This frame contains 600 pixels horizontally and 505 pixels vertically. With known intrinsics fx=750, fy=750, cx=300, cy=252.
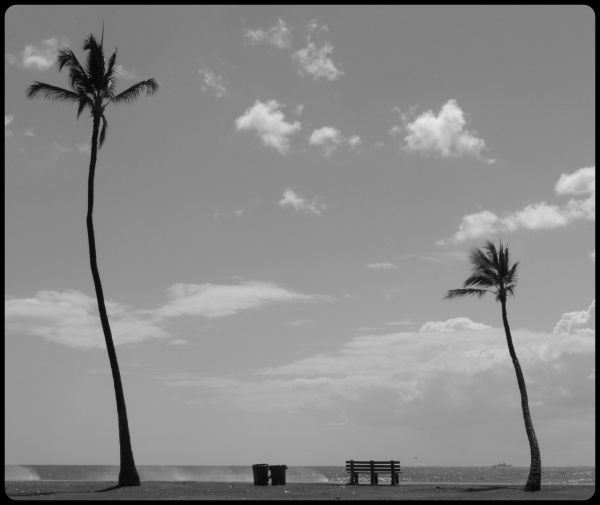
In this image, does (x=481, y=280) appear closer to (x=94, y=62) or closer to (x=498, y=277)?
(x=498, y=277)

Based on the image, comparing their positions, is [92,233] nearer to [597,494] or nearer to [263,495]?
[263,495]

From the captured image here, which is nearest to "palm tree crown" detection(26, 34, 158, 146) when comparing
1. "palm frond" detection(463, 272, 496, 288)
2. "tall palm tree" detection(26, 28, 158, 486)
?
"tall palm tree" detection(26, 28, 158, 486)

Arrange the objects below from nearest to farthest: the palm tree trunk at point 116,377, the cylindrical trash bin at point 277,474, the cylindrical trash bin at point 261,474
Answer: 1. the palm tree trunk at point 116,377
2. the cylindrical trash bin at point 261,474
3. the cylindrical trash bin at point 277,474

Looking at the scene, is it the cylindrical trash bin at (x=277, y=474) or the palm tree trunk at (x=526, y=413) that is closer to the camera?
the cylindrical trash bin at (x=277, y=474)

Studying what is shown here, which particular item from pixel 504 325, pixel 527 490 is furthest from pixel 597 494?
pixel 504 325

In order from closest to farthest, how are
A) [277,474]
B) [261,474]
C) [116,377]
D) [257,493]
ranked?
[257,493]
[116,377]
[261,474]
[277,474]

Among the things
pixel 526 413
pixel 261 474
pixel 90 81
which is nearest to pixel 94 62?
pixel 90 81

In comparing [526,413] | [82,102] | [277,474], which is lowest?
[277,474]

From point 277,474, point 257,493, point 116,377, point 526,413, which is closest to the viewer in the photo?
point 257,493

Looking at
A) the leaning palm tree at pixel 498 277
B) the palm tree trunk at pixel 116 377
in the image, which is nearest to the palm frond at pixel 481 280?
the leaning palm tree at pixel 498 277

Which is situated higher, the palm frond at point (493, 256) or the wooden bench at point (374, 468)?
the palm frond at point (493, 256)

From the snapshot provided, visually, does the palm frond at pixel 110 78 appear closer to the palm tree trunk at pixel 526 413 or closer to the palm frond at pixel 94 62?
the palm frond at pixel 94 62

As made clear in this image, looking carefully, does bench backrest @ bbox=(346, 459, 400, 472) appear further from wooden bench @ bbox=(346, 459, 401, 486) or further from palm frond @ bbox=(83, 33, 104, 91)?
palm frond @ bbox=(83, 33, 104, 91)

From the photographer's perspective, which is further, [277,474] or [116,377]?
[277,474]
